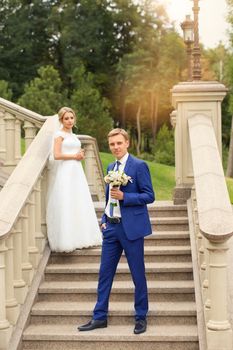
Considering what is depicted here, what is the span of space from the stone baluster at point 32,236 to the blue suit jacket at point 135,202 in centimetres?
117

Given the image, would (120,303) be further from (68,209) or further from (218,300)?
(218,300)

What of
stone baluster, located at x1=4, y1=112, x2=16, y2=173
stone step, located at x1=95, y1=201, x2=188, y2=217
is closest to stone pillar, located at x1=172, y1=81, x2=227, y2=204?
stone step, located at x1=95, y1=201, x2=188, y2=217

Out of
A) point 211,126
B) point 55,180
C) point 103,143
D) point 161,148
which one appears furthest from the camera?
point 161,148

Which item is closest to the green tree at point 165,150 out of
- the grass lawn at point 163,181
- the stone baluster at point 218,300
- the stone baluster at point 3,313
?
the grass lawn at point 163,181

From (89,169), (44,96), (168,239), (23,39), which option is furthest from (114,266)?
(23,39)

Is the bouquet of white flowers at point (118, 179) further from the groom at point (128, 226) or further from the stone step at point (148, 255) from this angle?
the stone step at point (148, 255)

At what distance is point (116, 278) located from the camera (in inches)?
270

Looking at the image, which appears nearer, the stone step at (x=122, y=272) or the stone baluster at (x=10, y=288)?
the stone baluster at (x=10, y=288)

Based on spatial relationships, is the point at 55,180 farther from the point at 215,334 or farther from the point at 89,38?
the point at 89,38

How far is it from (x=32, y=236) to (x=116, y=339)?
1.48 meters

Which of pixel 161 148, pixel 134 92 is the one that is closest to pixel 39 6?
pixel 134 92

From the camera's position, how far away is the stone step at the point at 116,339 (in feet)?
18.9

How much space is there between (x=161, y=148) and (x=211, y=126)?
31.2 m

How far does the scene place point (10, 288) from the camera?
579 centimetres
